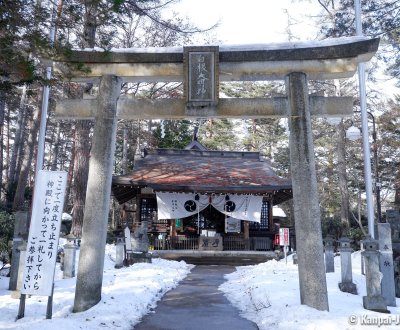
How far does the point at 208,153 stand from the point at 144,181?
735 centimetres

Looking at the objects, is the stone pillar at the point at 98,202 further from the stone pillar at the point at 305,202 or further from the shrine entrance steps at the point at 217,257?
the shrine entrance steps at the point at 217,257

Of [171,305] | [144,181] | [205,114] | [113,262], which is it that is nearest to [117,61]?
[205,114]

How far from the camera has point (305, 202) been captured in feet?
20.8

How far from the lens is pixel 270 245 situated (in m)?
19.9

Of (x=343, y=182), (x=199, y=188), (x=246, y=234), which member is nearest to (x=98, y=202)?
(x=199, y=188)

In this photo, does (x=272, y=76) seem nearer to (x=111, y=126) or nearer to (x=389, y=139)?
(x=111, y=126)

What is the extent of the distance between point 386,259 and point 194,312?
426cm

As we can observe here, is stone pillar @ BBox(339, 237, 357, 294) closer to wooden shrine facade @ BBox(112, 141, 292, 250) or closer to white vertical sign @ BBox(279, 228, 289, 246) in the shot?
white vertical sign @ BBox(279, 228, 289, 246)

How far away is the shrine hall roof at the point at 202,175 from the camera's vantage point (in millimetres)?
18562

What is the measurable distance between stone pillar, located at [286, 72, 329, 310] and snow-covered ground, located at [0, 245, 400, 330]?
0.36m

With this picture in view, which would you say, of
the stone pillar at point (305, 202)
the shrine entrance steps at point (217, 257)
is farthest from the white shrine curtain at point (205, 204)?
the stone pillar at point (305, 202)

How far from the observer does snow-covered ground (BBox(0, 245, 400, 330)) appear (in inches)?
214

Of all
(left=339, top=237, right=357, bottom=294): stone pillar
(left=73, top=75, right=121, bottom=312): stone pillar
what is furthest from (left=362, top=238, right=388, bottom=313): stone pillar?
(left=73, top=75, right=121, bottom=312): stone pillar

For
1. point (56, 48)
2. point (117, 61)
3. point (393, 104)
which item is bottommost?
point (56, 48)
